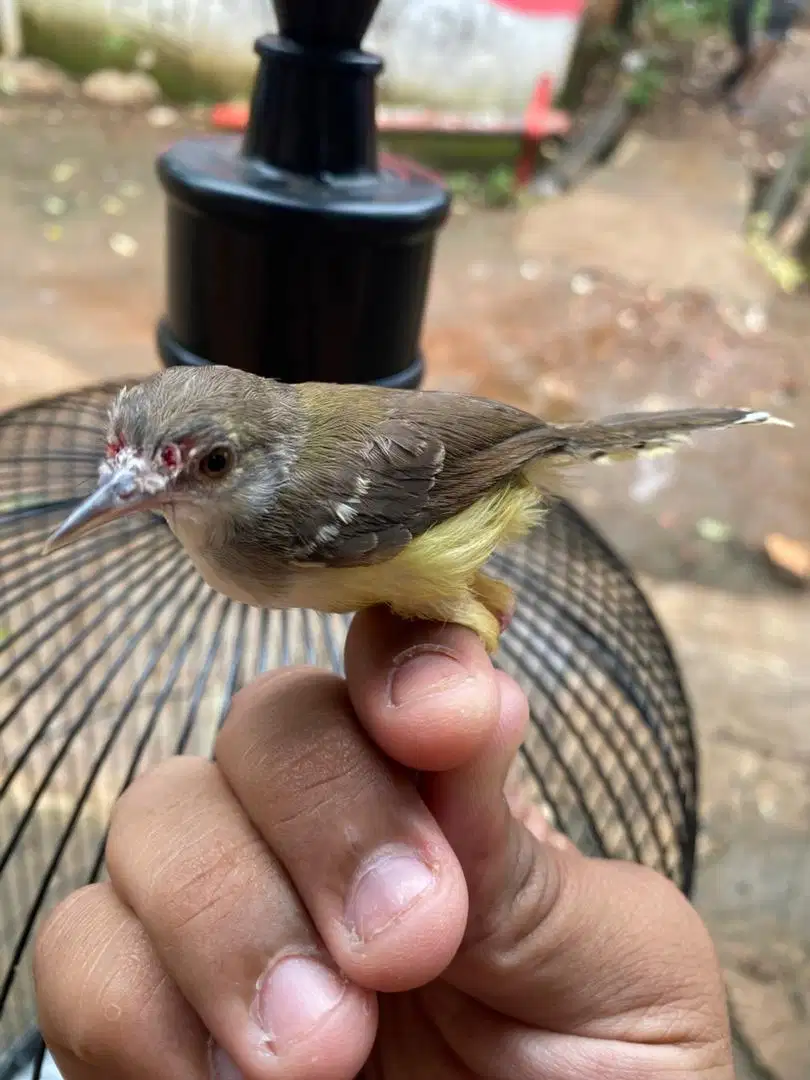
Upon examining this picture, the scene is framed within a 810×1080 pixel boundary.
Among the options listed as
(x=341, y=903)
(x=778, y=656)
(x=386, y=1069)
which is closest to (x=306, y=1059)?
(x=341, y=903)

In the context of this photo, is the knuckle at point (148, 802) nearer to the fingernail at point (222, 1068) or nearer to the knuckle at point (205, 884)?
the knuckle at point (205, 884)

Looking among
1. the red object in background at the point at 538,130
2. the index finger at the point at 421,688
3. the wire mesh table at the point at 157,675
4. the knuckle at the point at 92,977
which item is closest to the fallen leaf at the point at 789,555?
the wire mesh table at the point at 157,675

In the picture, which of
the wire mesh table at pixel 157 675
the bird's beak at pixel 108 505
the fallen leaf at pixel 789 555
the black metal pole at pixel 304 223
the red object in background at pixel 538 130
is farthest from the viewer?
the red object in background at pixel 538 130

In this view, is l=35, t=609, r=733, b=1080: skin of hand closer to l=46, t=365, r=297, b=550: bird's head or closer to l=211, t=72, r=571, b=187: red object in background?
l=46, t=365, r=297, b=550: bird's head

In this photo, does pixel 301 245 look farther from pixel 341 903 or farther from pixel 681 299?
pixel 681 299

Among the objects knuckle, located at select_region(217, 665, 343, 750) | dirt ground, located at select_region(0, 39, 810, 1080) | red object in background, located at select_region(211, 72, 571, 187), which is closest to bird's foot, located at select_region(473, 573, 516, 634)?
knuckle, located at select_region(217, 665, 343, 750)

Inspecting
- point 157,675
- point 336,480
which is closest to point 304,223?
point 336,480
